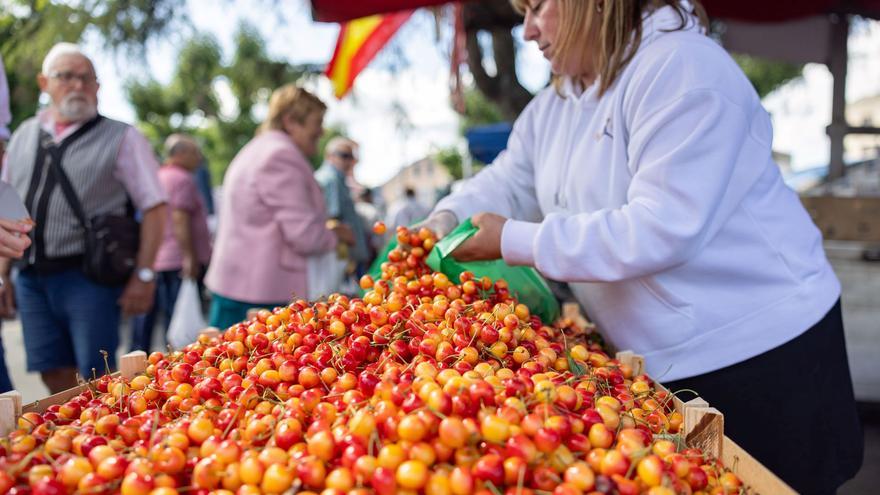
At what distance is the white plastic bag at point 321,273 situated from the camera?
4.25 metres

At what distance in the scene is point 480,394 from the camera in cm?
118

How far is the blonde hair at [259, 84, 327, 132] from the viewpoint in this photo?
4.21m

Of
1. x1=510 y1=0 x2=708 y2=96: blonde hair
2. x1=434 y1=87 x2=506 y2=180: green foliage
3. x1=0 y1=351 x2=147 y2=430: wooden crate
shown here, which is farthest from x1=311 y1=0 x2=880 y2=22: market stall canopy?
x1=434 y1=87 x2=506 y2=180: green foliage

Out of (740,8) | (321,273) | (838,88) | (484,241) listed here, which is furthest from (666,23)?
(838,88)

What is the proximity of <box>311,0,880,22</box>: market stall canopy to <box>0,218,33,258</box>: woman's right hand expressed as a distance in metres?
2.42

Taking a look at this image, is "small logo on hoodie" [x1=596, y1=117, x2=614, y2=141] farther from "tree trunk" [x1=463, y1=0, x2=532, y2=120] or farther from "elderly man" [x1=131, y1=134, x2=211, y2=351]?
"tree trunk" [x1=463, y1=0, x2=532, y2=120]

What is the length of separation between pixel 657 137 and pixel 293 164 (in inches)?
106

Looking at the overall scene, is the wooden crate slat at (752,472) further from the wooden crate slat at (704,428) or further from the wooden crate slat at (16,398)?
the wooden crate slat at (16,398)

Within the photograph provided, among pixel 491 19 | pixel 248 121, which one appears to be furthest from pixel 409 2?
pixel 248 121

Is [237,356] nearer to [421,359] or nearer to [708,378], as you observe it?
[421,359]

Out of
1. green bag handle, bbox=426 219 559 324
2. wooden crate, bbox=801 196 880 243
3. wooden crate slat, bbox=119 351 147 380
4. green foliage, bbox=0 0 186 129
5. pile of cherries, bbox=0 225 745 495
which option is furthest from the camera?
green foliage, bbox=0 0 186 129

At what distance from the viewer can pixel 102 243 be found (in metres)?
3.25

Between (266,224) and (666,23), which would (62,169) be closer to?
(266,224)

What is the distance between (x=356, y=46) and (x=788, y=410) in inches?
185
